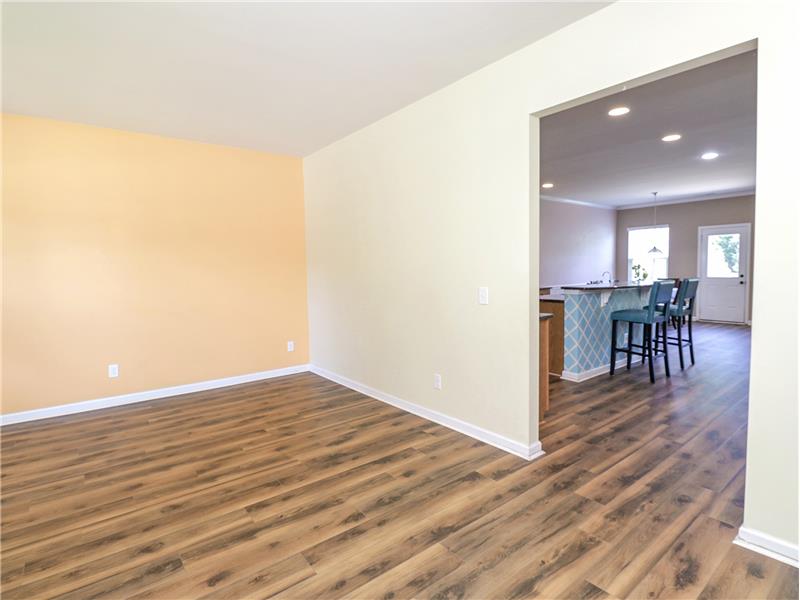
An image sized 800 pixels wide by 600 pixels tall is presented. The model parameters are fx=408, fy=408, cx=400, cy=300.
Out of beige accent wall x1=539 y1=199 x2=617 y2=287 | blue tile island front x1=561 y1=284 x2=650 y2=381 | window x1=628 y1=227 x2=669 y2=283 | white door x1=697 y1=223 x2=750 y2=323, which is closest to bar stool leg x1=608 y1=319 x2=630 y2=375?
blue tile island front x1=561 y1=284 x2=650 y2=381

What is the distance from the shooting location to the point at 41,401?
382 centimetres

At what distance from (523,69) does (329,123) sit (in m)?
1.99

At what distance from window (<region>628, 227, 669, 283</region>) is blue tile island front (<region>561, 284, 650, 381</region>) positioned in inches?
211

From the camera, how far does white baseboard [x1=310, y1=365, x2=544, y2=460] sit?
2.83 m

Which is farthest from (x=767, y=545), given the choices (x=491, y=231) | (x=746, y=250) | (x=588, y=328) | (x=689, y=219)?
(x=689, y=219)

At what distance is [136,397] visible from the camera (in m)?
4.26

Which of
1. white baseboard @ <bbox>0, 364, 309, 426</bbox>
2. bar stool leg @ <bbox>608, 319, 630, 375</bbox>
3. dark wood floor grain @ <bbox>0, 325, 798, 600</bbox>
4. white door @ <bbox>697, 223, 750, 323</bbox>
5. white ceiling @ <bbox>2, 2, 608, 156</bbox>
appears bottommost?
dark wood floor grain @ <bbox>0, 325, 798, 600</bbox>

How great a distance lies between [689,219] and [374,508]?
398 inches

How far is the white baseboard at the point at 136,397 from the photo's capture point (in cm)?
376

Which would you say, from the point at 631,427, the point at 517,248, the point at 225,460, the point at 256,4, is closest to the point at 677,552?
the point at 631,427

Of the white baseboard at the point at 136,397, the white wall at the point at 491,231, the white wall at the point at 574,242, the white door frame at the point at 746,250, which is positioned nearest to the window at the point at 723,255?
the white door frame at the point at 746,250

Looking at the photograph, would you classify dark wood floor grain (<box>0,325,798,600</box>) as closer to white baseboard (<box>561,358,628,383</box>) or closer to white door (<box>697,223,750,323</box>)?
white baseboard (<box>561,358,628,383</box>)

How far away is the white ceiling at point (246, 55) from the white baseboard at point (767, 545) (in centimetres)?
274

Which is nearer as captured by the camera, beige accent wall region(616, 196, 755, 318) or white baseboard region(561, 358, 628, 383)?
white baseboard region(561, 358, 628, 383)
